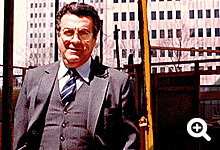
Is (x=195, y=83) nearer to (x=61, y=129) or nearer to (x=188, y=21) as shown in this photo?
(x=61, y=129)

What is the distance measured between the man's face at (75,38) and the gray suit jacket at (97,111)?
0.51 ft

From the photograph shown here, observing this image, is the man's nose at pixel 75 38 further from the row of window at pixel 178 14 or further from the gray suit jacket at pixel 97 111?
the row of window at pixel 178 14

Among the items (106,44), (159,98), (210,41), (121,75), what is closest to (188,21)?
(210,41)

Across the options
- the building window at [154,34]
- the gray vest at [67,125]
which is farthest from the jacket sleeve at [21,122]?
the building window at [154,34]

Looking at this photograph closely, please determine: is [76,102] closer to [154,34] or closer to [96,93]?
[96,93]

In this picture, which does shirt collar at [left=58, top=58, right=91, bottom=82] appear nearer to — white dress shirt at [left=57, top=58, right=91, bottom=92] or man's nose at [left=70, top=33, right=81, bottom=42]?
white dress shirt at [left=57, top=58, right=91, bottom=92]

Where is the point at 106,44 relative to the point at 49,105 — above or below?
above

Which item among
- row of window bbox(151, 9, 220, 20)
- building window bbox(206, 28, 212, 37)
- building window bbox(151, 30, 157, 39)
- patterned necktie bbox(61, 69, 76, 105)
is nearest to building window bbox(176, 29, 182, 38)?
row of window bbox(151, 9, 220, 20)

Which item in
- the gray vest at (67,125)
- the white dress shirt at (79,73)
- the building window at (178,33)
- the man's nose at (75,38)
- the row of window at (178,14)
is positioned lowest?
the gray vest at (67,125)

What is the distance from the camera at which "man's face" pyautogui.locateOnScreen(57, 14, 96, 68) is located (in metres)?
1.89

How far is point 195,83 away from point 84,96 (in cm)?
473

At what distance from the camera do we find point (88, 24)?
1.92 m

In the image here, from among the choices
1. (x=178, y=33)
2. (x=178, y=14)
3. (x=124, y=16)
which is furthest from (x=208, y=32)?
(x=124, y=16)

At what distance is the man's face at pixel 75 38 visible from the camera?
1.89 metres
